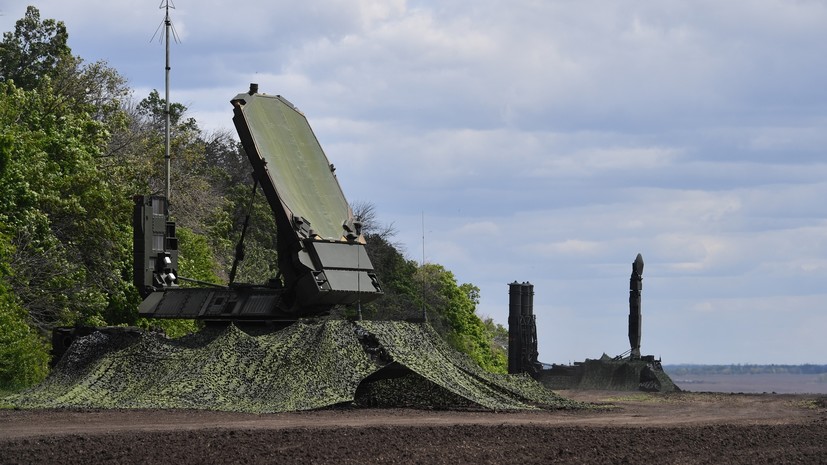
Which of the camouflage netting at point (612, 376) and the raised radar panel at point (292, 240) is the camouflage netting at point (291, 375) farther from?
the camouflage netting at point (612, 376)

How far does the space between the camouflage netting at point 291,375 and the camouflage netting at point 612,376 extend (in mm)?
11113

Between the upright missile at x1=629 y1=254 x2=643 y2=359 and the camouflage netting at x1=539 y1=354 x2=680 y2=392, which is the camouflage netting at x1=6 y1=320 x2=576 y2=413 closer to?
the camouflage netting at x1=539 y1=354 x2=680 y2=392

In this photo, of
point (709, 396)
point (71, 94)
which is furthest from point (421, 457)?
point (71, 94)

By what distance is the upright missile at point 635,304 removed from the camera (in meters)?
38.2

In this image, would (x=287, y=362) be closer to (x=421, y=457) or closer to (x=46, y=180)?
(x=421, y=457)

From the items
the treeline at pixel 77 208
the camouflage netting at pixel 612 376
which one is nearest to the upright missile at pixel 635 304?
the camouflage netting at pixel 612 376

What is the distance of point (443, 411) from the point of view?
22.2 metres

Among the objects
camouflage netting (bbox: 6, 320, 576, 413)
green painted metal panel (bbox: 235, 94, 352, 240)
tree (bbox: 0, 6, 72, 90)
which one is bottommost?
camouflage netting (bbox: 6, 320, 576, 413)

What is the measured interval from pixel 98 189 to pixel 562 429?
21928mm

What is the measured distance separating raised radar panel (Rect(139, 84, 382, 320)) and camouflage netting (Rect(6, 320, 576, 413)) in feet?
2.80

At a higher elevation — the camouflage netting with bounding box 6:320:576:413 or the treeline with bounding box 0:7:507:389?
the treeline with bounding box 0:7:507:389

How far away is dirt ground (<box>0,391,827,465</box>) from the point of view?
1489 cm

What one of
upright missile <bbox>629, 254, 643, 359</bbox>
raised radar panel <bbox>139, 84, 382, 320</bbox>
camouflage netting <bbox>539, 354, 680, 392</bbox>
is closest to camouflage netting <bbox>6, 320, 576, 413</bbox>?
raised radar panel <bbox>139, 84, 382, 320</bbox>

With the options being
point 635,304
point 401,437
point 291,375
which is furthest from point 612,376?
point 401,437
